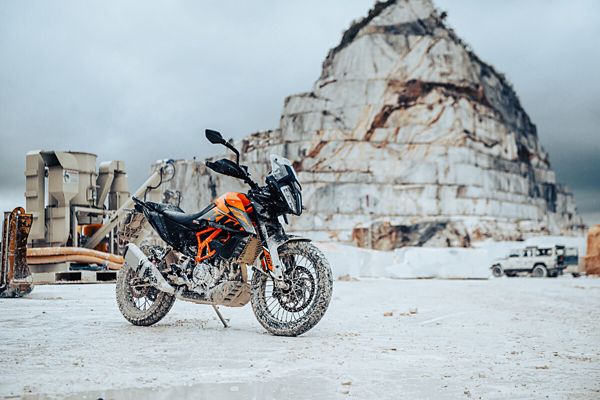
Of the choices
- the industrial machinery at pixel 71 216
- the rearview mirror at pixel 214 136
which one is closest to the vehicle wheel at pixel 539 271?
the industrial machinery at pixel 71 216

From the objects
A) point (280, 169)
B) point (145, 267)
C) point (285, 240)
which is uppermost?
point (280, 169)

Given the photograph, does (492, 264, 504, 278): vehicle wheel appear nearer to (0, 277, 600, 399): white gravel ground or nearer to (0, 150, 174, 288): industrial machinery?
(0, 150, 174, 288): industrial machinery

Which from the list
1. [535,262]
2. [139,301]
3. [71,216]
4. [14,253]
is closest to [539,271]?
[535,262]

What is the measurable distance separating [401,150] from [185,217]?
172 feet

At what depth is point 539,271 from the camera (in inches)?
1045

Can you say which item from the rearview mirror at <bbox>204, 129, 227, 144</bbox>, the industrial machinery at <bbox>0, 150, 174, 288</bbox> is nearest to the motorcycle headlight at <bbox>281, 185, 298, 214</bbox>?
A: the rearview mirror at <bbox>204, 129, 227, 144</bbox>

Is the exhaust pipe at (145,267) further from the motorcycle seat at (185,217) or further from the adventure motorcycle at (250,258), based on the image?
the motorcycle seat at (185,217)

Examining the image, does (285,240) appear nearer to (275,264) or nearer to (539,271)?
(275,264)

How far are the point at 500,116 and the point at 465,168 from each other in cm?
1169

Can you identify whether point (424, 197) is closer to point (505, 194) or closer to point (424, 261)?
point (505, 194)

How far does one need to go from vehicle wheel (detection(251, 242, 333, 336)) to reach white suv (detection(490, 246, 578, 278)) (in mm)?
23776

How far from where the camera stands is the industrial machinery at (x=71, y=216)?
14.0 m

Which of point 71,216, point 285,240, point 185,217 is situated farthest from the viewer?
point 71,216

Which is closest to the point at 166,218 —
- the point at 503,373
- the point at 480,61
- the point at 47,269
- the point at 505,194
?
the point at 503,373
